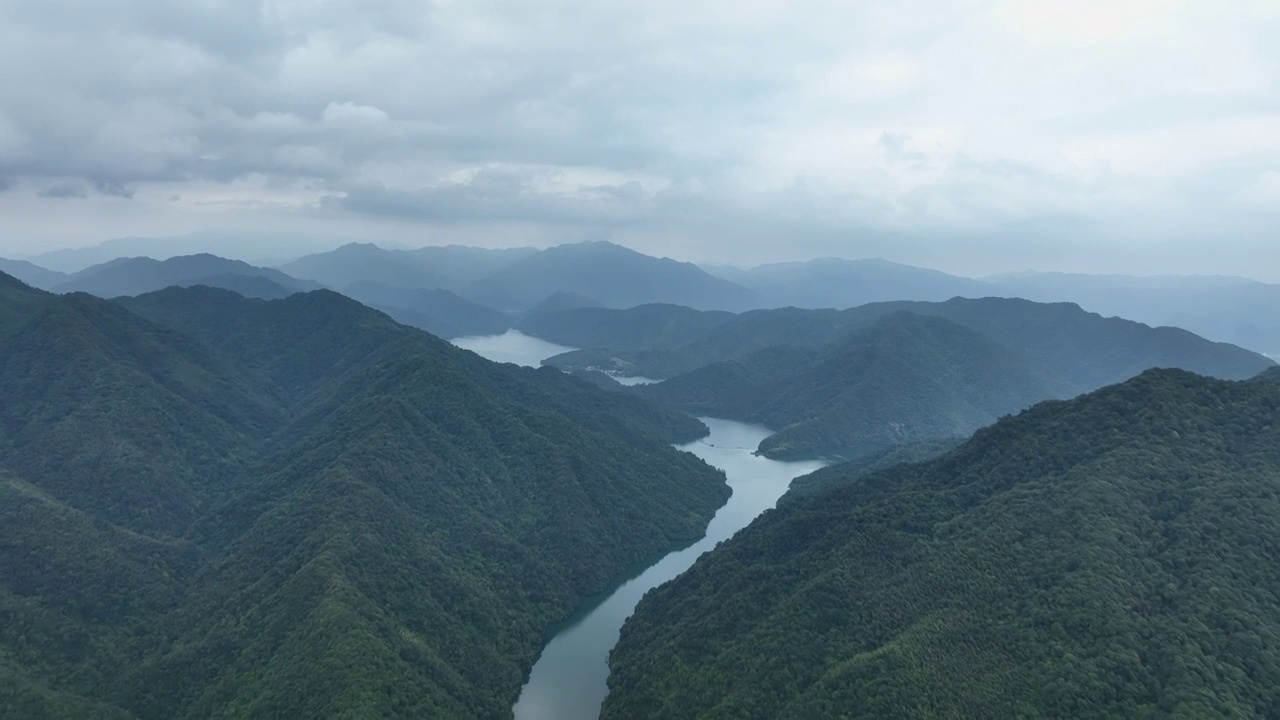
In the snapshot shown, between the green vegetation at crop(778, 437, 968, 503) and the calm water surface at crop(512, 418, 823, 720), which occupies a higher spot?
the green vegetation at crop(778, 437, 968, 503)

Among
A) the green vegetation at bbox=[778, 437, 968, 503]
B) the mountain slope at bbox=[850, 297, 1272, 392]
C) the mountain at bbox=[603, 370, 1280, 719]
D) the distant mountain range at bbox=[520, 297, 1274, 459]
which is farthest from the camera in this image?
the mountain slope at bbox=[850, 297, 1272, 392]

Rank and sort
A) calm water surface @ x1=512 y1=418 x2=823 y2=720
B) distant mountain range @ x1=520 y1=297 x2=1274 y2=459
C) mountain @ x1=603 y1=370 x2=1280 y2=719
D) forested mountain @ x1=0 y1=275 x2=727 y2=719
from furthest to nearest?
distant mountain range @ x1=520 y1=297 x2=1274 y2=459
calm water surface @ x1=512 y1=418 x2=823 y2=720
forested mountain @ x1=0 y1=275 x2=727 y2=719
mountain @ x1=603 y1=370 x2=1280 y2=719

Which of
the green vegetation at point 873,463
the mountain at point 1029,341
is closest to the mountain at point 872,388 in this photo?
the mountain at point 1029,341

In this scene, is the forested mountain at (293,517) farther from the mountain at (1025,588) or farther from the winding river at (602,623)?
the mountain at (1025,588)

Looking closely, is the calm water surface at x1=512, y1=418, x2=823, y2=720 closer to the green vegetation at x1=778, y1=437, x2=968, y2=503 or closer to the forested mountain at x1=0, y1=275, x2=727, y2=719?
the forested mountain at x1=0, y1=275, x2=727, y2=719

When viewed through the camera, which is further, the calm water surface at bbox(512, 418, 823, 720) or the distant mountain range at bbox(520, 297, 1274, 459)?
the distant mountain range at bbox(520, 297, 1274, 459)

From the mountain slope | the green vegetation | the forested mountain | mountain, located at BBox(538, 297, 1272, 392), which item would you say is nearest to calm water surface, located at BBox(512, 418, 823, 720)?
the forested mountain

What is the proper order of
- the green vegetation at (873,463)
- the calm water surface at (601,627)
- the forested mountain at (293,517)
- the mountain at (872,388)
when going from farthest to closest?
the mountain at (872,388), the green vegetation at (873,463), the calm water surface at (601,627), the forested mountain at (293,517)

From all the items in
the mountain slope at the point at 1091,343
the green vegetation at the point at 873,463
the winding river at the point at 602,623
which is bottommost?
the winding river at the point at 602,623

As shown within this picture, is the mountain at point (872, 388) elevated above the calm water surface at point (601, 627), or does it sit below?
above
